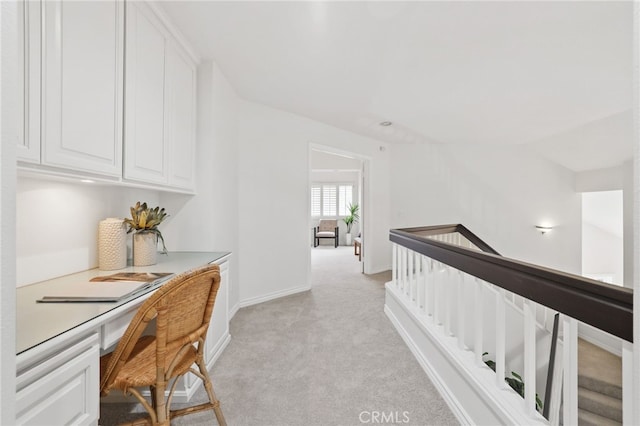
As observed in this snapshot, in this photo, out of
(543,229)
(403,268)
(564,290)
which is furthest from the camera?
(543,229)

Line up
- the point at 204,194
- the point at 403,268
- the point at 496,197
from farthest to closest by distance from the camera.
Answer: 1. the point at 496,197
2. the point at 403,268
3. the point at 204,194

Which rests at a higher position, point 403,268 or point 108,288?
point 108,288

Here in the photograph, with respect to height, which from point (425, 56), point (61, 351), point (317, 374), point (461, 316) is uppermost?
point (425, 56)

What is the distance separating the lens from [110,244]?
1.66 metres

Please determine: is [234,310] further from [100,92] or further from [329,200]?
[329,200]

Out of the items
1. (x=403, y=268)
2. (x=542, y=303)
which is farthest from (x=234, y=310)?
(x=542, y=303)

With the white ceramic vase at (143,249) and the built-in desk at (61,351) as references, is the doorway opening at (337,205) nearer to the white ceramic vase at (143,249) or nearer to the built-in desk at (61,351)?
the white ceramic vase at (143,249)

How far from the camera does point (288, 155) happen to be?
3.72 m

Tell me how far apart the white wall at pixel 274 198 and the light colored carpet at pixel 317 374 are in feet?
1.53

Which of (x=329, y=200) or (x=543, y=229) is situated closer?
(x=543, y=229)

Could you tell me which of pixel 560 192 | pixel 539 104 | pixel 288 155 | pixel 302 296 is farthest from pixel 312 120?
pixel 560 192

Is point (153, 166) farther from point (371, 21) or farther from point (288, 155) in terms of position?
point (288, 155)

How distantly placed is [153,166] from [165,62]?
754 millimetres

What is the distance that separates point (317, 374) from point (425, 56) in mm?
2648
